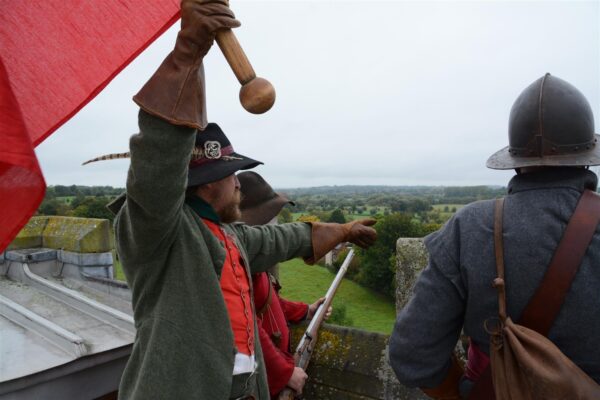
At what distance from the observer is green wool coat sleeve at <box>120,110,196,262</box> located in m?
1.73

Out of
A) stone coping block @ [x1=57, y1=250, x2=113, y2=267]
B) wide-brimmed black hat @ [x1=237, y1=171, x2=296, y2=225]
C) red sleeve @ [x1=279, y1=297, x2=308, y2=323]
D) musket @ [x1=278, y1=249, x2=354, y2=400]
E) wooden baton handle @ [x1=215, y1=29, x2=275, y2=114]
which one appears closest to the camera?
wooden baton handle @ [x1=215, y1=29, x2=275, y2=114]

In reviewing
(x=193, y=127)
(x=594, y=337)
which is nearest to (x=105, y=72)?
(x=193, y=127)

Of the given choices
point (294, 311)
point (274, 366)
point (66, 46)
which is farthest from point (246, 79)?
point (294, 311)

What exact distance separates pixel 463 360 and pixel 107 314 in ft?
10.9

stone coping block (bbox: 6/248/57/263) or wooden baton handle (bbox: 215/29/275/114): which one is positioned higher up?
wooden baton handle (bbox: 215/29/275/114)

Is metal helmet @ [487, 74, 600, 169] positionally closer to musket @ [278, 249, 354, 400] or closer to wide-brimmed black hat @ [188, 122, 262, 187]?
wide-brimmed black hat @ [188, 122, 262, 187]

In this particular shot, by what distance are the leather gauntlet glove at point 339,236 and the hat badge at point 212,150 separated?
1011 mm

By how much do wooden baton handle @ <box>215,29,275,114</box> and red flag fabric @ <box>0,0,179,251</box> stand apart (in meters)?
0.50

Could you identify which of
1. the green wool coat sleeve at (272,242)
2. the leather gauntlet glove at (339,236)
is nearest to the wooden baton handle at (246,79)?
the green wool coat sleeve at (272,242)

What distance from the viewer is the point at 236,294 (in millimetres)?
2535

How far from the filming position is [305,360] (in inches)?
126

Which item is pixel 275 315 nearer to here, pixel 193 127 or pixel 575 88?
pixel 193 127

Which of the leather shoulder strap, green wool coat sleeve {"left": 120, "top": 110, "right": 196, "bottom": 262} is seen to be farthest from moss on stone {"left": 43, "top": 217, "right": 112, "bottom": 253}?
the leather shoulder strap

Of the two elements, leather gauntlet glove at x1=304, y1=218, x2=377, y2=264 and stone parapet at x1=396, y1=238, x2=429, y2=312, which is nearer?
stone parapet at x1=396, y1=238, x2=429, y2=312
